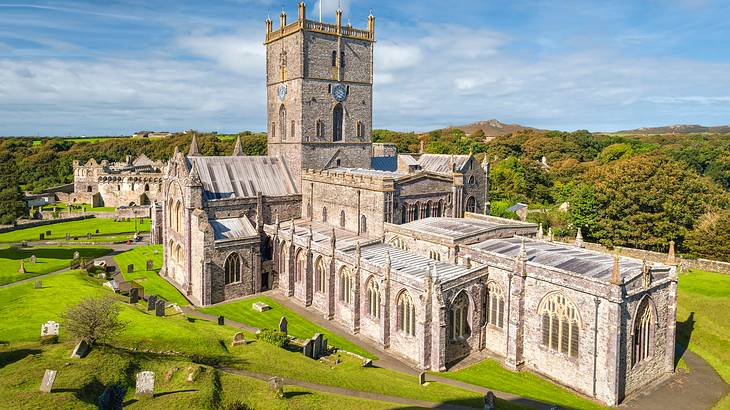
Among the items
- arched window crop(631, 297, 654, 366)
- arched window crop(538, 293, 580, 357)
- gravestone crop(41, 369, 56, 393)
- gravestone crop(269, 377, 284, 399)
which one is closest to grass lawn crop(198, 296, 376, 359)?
gravestone crop(269, 377, 284, 399)

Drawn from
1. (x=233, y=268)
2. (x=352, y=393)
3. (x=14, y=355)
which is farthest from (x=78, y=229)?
(x=352, y=393)

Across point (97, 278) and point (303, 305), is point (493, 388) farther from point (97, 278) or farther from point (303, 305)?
point (97, 278)

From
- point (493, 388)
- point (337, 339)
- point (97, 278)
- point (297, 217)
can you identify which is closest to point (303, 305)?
point (337, 339)

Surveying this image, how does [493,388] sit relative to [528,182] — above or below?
below

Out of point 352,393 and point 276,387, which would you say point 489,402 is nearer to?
point 352,393

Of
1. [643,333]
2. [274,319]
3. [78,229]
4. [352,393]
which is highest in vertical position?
[643,333]

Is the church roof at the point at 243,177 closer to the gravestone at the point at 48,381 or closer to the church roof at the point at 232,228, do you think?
the church roof at the point at 232,228

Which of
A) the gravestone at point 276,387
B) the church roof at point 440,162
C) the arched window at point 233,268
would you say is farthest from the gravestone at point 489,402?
the church roof at point 440,162
